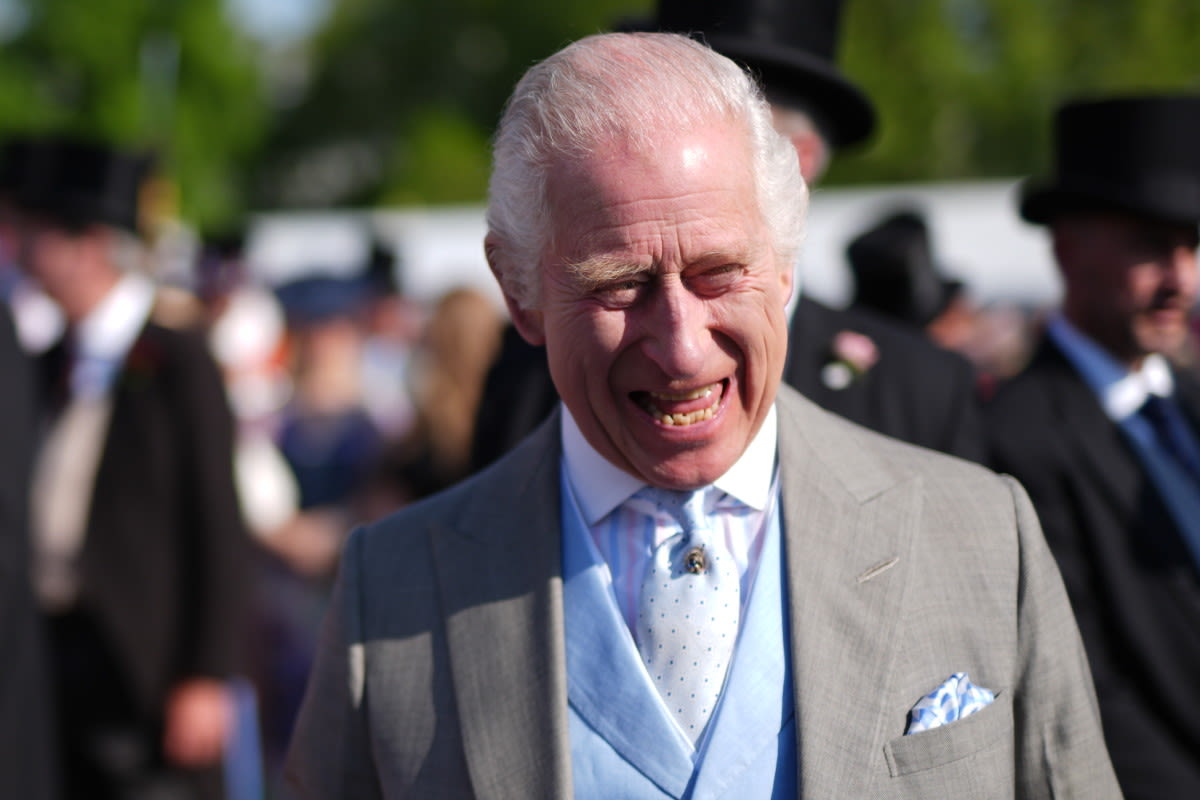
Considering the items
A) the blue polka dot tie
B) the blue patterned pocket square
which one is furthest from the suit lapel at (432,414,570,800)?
the blue patterned pocket square

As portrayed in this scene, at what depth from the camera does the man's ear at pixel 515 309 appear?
2305 millimetres

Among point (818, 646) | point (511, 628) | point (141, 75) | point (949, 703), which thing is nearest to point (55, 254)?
point (511, 628)

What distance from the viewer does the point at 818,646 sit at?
2135 mm

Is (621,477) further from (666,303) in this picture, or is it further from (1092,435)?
(1092,435)

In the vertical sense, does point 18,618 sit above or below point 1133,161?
below

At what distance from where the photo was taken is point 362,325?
30.1 ft

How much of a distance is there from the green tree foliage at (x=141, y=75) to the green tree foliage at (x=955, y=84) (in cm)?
2325

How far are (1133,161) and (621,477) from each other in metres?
2.37

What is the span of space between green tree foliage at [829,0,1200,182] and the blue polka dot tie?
33448 millimetres

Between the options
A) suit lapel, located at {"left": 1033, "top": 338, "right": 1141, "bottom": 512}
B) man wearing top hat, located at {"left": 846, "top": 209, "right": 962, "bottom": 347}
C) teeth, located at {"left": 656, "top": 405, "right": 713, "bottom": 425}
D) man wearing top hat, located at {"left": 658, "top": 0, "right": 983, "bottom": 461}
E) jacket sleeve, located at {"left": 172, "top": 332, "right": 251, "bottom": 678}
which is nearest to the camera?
teeth, located at {"left": 656, "top": 405, "right": 713, "bottom": 425}

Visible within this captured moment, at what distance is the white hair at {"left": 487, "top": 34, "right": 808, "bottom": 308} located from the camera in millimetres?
2029

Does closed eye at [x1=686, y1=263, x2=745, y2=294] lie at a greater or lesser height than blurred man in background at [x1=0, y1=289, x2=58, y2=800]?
greater

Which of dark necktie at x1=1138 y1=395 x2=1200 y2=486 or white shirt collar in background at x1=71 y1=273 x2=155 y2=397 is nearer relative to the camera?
dark necktie at x1=1138 y1=395 x2=1200 y2=486

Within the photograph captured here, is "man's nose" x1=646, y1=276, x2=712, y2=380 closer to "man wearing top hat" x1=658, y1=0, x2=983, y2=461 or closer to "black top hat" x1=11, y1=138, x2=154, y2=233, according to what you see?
"man wearing top hat" x1=658, y1=0, x2=983, y2=461
